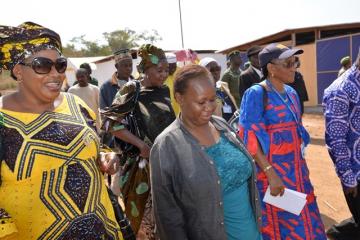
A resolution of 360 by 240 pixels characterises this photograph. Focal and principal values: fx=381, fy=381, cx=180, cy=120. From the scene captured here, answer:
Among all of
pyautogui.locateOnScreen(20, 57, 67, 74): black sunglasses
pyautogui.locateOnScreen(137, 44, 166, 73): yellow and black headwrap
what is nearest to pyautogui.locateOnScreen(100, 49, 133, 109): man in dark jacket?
pyautogui.locateOnScreen(137, 44, 166, 73): yellow and black headwrap

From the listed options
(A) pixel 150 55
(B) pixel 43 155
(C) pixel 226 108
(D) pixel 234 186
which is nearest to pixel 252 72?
(C) pixel 226 108

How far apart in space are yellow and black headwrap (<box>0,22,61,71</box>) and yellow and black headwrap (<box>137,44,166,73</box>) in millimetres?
1405

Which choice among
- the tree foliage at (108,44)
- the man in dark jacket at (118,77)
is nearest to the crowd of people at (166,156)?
the man in dark jacket at (118,77)

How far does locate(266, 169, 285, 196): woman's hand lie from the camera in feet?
9.79

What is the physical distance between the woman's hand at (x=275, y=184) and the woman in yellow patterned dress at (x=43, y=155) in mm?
1362

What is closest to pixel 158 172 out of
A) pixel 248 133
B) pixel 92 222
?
pixel 92 222

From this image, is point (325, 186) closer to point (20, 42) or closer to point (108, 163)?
point (108, 163)

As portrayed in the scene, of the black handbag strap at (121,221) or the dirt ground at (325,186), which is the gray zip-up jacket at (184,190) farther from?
the dirt ground at (325,186)

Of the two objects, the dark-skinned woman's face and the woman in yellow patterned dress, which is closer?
the woman in yellow patterned dress

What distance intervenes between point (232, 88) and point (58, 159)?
5833 millimetres

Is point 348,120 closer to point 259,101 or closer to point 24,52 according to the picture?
point 259,101

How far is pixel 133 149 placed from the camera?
336 cm

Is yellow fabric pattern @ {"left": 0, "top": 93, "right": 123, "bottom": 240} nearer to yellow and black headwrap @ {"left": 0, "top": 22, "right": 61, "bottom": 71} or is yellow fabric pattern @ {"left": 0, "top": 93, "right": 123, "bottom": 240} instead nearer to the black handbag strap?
the black handbag strap

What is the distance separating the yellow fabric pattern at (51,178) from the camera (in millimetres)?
1878
